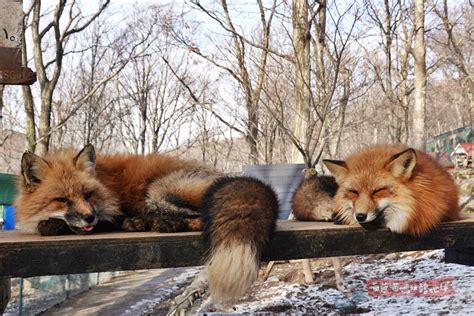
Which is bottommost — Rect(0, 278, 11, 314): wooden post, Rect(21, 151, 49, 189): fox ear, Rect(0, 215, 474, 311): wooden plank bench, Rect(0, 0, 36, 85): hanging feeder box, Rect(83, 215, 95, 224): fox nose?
Rect(0, 278, 11, 314): wooden post

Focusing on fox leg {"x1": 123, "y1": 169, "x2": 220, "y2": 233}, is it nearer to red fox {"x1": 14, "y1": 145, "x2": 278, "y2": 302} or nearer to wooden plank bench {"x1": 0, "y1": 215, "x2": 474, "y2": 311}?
red fox {"x1": 14, "y1": 145, "x2": 278, "y2": 302}

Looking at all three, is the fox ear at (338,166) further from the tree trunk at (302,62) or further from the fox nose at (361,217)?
the tree trunk at (302,62)

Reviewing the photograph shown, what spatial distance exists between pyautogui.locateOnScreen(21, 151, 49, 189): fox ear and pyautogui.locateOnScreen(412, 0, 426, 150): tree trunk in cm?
758

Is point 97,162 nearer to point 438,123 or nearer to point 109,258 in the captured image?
point 109,258

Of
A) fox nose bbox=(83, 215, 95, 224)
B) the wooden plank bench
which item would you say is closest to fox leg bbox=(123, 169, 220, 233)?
the wooden plank bench

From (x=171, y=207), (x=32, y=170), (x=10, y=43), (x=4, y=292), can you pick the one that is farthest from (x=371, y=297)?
(x=10, y=43)

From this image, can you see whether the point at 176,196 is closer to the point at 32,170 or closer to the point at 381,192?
the point at 32,170

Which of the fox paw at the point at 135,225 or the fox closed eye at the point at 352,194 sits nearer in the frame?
the fox paw at the point at 135,225

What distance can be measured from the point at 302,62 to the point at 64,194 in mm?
4820

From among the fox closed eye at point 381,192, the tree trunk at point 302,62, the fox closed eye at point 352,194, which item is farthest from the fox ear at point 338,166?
the tree trunk at point 302,62

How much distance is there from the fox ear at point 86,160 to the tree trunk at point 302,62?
424cm

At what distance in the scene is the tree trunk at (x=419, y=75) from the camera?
843 cm

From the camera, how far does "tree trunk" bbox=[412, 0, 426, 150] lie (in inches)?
332

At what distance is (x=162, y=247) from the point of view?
1.83 meters
